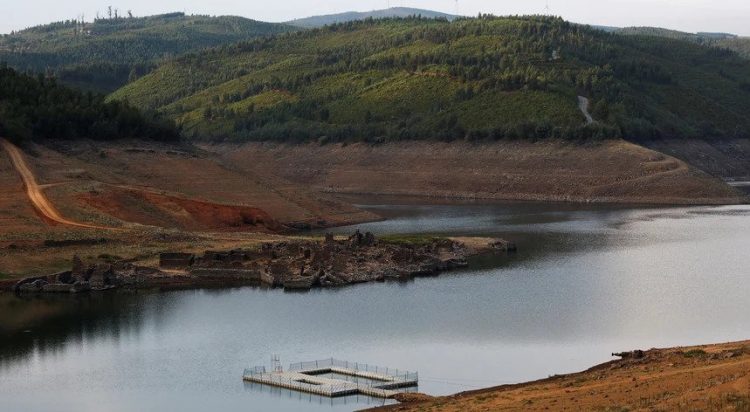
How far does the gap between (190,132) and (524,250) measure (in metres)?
88.2

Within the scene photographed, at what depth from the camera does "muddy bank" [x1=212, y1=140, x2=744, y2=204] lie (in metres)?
120

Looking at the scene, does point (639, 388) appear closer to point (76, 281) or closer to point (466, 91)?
point (76, 281)

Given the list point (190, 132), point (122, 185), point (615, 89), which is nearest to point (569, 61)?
point (615, 89)

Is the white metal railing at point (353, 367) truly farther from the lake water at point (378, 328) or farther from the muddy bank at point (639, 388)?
the muddy bank at point (639, 388)

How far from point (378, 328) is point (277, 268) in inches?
606

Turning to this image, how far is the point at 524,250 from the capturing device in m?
78.5

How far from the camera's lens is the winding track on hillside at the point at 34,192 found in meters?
77.8


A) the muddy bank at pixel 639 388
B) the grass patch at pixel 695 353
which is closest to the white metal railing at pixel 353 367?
the muddy bank at pixel 639 388

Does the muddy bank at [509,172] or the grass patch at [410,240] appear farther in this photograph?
the muddy bank at [509,172]

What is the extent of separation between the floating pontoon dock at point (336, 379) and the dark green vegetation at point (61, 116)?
5346 cm

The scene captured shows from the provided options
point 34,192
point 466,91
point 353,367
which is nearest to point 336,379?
point 353,367

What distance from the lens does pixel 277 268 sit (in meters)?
66.1

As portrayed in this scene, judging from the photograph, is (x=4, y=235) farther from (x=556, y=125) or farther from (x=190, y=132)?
(x=190, y=132)

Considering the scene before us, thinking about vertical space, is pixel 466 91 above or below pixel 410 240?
above
